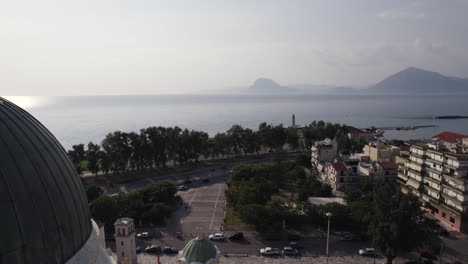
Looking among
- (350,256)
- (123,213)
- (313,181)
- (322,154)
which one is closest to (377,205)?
(350,256)

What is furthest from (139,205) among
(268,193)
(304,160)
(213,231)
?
(304,160)

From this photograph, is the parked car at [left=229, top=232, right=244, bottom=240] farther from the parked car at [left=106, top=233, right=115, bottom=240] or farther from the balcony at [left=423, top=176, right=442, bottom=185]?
the balcony at [left=423, top=176, right=442, bottom=185]

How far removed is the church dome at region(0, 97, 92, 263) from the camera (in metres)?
9.38

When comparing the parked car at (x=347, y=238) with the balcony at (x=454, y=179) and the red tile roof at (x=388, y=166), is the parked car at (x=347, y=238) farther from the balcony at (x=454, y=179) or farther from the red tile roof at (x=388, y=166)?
the red tile roof at (x=388, y=166)

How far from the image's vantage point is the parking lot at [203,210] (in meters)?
40.1

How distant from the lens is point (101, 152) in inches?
2477

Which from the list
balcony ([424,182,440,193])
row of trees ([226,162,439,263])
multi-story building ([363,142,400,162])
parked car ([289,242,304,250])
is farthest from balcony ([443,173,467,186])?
parked car ([289,242,304,250])

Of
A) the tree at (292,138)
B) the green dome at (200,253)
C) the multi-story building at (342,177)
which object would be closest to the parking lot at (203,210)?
the green dome at (200,253)

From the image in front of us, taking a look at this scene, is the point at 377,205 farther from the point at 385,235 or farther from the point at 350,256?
the point at 350,256

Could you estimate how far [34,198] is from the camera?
10031 millimetres

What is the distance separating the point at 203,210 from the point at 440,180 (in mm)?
30681

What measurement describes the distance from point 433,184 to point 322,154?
22.0 metres

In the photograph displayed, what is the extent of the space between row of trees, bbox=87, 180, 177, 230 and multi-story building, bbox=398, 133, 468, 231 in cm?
3391

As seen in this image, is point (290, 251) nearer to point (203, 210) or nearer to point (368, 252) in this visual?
point (368, 252)
